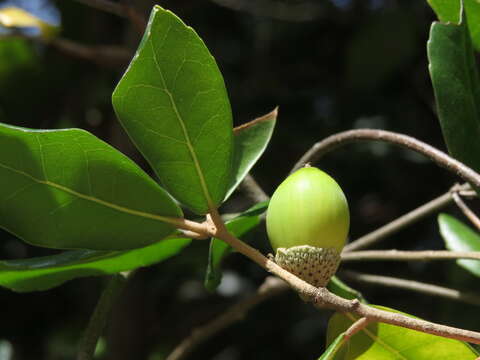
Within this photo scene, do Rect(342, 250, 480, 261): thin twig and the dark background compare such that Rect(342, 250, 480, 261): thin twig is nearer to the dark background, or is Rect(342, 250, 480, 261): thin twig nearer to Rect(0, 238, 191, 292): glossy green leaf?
Rect(0, 238, 191, 292): glossy green leaf

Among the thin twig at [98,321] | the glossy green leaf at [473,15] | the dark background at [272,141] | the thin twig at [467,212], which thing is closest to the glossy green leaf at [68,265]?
the thin twig at [98,321]

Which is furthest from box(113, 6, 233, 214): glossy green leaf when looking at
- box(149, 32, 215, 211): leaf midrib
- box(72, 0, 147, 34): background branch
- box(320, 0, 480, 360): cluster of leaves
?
box(72, 0, 147, 34): background branch

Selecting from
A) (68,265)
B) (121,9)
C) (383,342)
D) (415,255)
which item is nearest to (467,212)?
(415,255)

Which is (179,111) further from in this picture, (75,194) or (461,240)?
(461,240)

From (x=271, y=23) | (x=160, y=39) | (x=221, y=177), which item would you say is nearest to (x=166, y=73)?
(x=160, y=39)

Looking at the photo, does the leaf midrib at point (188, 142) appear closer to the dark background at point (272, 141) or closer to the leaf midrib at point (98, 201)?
the leaf midrib at point (98, 201)

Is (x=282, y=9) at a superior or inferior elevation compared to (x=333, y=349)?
superior
